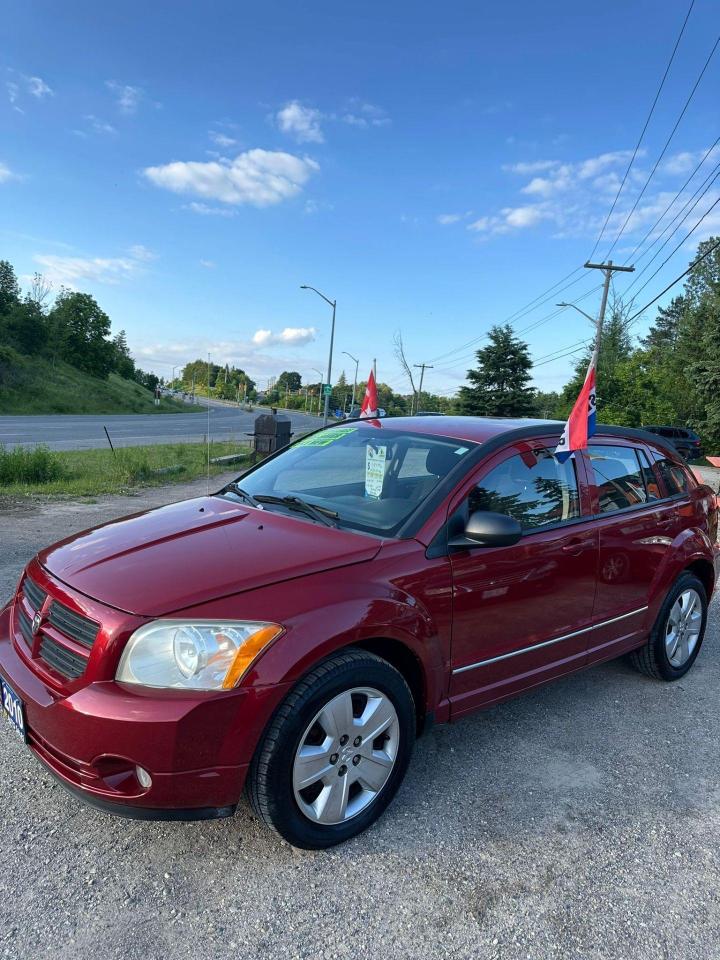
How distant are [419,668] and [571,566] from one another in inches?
43.2

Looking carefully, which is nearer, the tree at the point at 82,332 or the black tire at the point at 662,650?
the black tire at the point at 662,650

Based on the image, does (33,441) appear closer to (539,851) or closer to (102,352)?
(539,851)

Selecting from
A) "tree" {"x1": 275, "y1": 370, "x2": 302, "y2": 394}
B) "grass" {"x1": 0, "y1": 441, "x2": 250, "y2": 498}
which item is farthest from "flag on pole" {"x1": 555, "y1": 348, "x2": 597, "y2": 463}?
"tree" {"x1": 275, "y1": 370, "x2": 302, "y2": 394}

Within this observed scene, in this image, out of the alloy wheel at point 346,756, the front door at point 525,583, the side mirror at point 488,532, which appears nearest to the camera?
the alloy wheel at point 346,756

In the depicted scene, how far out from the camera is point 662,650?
4102 mm

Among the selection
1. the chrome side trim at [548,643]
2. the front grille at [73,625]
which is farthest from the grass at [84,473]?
the chrome side trim at [548,643]

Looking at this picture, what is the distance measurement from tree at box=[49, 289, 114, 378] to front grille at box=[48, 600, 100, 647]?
64.3 meters

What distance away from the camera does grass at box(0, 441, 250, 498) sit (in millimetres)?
10680

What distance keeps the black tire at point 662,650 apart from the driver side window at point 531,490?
117 cm

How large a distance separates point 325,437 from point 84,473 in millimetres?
10032

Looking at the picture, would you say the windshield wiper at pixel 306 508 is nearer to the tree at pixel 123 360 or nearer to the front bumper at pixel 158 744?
the front bumper at pixel 158 744

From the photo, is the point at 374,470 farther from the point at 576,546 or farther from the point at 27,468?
the point at 27,468

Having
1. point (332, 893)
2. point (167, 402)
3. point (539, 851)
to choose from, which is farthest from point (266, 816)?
point (167, 402)

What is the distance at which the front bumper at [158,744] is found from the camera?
208 centimetres
